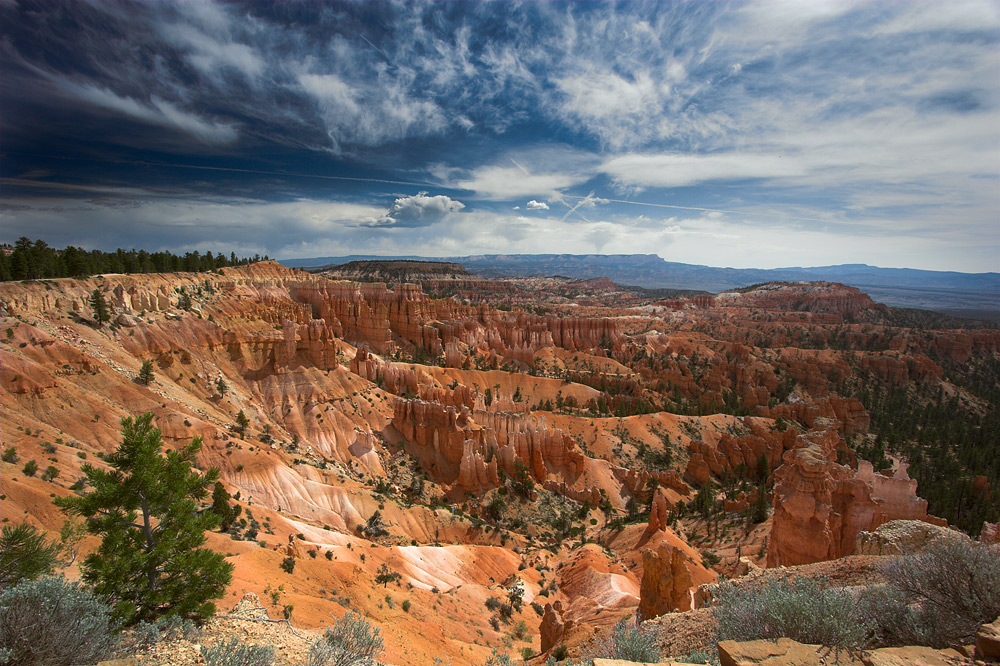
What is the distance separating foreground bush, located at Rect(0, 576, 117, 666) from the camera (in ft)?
17.5

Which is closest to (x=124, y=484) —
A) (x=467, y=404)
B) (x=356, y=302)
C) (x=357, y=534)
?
(x=357, y=534)

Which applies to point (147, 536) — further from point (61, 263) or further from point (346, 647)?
point (61, 263)

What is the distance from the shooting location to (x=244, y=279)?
58.9 metres

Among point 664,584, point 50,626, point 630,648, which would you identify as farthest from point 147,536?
point 664,584

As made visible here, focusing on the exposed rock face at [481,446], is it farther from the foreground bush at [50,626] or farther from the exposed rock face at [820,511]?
the foreground bush at [50,626]

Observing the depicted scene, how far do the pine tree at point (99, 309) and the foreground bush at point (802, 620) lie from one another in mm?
42982

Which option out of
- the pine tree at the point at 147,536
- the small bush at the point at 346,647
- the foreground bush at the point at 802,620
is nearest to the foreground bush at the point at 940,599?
the foreground bush at the point at 802,620

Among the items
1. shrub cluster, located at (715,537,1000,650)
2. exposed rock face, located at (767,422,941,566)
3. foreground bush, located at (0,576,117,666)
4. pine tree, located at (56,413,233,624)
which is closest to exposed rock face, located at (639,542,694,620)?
exposed rock face, located at (767,422,941,566)

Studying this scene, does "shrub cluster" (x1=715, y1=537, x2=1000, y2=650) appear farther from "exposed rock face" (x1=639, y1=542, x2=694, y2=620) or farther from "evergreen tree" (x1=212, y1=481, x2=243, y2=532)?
"evergreen tree" (x1=212, y1=481, x2=243, y2=532)

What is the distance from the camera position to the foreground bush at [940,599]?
5949 millimetres

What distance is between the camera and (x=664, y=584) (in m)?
17.1

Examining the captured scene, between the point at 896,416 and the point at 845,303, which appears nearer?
the point at 896,416

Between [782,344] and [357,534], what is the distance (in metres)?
110

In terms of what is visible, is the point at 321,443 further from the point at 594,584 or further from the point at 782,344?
the point at 782,344
